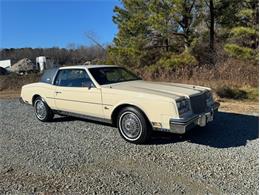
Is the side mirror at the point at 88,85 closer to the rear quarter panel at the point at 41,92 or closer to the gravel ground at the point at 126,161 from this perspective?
the gravel ground at the point at 126,161

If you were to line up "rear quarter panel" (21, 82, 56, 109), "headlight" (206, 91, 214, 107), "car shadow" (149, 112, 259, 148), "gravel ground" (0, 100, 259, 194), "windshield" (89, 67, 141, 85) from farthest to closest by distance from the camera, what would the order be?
"rear quarter panel" (21, 82, 56, 109) → "windshield" (89, 67, 141, 85) → "headlight" (206, 91, 214, 107) → "car shadow" (149, 112, 259, 148) → "gravel ground" (0, 100, 259, 194)

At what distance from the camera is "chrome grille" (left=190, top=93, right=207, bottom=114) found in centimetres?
497

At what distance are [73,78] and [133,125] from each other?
78.7 inches

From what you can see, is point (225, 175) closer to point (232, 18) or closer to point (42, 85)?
point (42, 85)

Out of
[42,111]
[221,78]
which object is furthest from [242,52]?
[42,111]

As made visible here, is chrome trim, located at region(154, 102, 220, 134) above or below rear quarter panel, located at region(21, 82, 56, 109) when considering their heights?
below

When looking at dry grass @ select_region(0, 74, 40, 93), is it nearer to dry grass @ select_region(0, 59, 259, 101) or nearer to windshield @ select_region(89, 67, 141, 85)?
dry grass @ select_region(0, 59, 259, 101)

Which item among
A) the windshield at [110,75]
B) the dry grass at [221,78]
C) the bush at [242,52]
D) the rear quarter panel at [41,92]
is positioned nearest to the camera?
the windshield at [110,75]

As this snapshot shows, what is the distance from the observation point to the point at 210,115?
17.2 ft

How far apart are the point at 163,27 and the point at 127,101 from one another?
12225 mm

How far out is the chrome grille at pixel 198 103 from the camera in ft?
16.3

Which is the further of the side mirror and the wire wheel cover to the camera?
the side mirror

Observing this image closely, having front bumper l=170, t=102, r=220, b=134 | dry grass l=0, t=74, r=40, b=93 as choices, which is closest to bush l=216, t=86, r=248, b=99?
front bumper l=170, t=102, r=220, b=134

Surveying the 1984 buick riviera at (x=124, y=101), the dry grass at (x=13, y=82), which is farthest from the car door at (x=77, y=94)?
the dry grass at (x=13, y=82)
